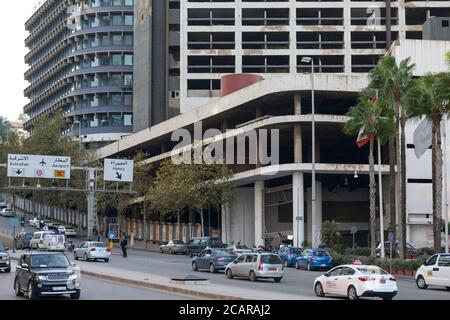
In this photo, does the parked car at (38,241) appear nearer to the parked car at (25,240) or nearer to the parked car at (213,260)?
the parked car at (25,240)

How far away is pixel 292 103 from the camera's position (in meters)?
75.8

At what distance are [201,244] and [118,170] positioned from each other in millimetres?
9687

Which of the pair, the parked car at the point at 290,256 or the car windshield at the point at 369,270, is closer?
the car windshield at the point at 369,270

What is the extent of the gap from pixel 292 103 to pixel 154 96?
43168 mm

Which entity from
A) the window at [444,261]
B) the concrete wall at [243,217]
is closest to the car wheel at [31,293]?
the window at [444,261]

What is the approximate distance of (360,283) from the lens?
2856 centimetres

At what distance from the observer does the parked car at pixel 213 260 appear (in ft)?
147

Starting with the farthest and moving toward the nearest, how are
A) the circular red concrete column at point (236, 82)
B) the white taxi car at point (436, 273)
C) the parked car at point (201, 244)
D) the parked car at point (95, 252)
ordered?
the circular red concrete column at point (236, 82), the parked car at point (201, 244), the parked car at point (95, 252), the white taxi car at point (436, 273)

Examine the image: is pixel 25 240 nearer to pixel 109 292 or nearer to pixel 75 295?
pixel 109 292

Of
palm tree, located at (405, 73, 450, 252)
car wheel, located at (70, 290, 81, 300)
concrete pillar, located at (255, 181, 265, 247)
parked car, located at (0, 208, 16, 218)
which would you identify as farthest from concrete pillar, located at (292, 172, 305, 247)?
parked car, located at (0, 208, 16, 218)

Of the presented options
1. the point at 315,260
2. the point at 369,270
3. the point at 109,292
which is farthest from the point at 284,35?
the point at 109,292

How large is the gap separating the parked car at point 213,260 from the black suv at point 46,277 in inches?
706

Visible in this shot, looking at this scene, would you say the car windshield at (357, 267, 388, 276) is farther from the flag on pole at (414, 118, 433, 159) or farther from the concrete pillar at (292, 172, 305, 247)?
the flag on pole at (414, 118, 433, 159)
